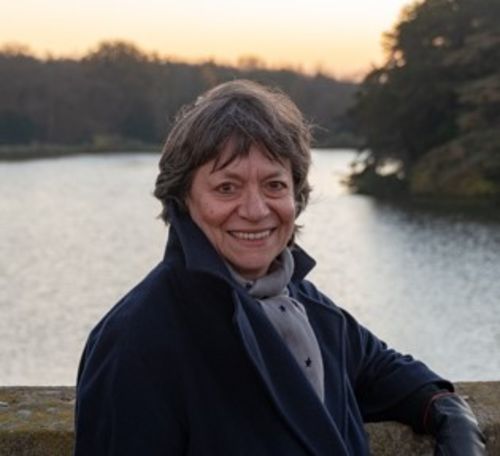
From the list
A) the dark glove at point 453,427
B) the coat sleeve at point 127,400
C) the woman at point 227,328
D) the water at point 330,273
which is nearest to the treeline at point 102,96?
the water at point 330,273

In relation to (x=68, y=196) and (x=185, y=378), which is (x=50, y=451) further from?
(x=68, y=196)

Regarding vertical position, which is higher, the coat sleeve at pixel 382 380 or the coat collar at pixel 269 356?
the coat collar at pixel 269 356

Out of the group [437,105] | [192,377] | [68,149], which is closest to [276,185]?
[192,377]

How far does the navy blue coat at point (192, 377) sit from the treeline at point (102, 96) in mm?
85990

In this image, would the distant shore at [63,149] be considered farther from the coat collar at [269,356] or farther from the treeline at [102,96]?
the coat collar at [269,356]

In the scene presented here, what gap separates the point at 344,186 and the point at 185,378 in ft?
135

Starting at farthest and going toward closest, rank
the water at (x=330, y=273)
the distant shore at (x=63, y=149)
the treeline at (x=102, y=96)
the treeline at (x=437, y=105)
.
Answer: the treeline at (x=102, y=96) → the distant shore at (x=63, y=149) → the treeline at (x=437, y=105) → the water at (x=330, y=273)

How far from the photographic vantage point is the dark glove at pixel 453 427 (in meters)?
2.12

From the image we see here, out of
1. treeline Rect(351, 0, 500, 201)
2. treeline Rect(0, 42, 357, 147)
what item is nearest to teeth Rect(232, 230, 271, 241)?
treeline Rect(351, 0, 500, 201)

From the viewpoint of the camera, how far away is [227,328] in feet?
6.05

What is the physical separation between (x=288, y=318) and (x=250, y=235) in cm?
19

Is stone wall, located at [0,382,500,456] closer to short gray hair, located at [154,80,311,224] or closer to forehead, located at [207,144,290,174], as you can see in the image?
short gray hair, located at [154,80,311,224]

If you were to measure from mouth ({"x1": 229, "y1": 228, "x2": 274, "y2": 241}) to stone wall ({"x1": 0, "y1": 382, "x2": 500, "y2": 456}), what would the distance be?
615mm

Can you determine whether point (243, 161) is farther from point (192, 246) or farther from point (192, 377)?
point (192, 377)
